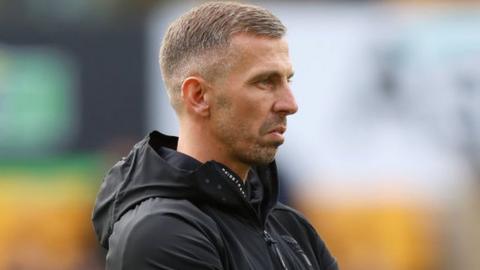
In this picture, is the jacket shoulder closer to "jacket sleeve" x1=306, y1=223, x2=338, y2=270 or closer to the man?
the man

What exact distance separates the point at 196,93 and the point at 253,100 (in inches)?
5.2

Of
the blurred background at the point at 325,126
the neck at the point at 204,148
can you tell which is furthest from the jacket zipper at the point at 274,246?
the blurred background at the point at 325,126

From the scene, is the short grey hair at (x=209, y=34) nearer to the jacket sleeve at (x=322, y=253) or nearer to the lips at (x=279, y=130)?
the lips at (x=279, y=130)

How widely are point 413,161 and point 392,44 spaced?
Result: 93 cm

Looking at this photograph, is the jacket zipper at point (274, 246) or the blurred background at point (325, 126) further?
the blurred background at point (325, 126)

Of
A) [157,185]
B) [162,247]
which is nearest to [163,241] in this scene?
[162,247]

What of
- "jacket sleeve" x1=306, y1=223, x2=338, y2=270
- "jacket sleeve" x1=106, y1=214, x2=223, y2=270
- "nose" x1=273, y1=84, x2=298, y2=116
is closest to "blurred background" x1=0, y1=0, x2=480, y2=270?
"jacket sleeve" x1=306, y1=223, x2=338, y2=270

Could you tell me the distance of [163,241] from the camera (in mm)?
2674

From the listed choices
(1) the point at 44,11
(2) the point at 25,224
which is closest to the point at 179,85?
(2) the point at 25,224

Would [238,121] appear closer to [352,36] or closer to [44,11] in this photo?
[352,36]

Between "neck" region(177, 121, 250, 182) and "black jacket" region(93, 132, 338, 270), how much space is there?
38 millimetres

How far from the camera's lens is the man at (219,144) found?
280 centimetres

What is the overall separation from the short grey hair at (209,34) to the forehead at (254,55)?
1 cm

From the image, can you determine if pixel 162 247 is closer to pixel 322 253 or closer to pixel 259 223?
pixel 259 223
